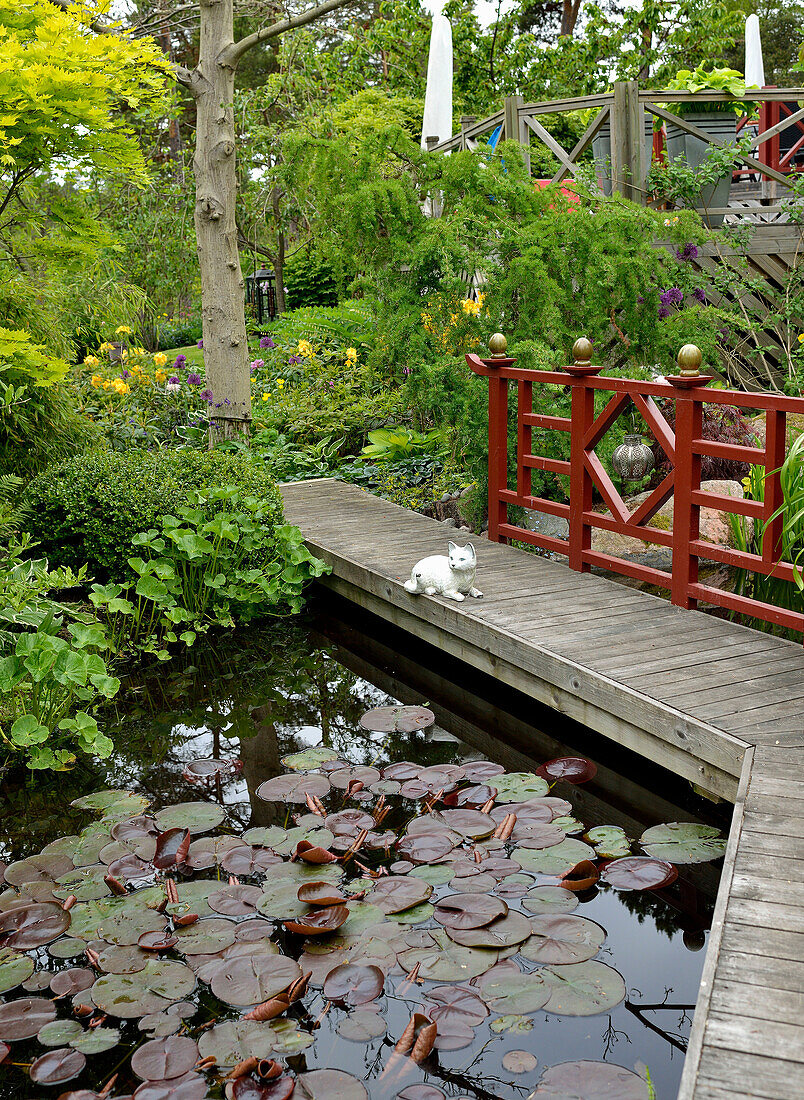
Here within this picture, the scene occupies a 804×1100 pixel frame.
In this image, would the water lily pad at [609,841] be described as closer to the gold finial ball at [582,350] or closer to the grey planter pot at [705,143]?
the gold finial ball at [582,350]

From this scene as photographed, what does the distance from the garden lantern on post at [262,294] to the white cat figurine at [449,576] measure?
525 inches

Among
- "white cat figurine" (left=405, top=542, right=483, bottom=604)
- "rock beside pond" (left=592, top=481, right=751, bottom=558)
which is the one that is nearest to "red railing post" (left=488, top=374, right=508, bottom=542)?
"rock beside pond" (left=592, top=481, right=751, bottom=558)

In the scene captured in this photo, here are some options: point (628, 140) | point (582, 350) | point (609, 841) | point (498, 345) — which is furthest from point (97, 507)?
point (628, 140)

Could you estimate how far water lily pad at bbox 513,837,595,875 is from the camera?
3.10 m

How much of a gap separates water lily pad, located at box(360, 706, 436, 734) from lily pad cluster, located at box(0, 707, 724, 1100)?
0.53 meters

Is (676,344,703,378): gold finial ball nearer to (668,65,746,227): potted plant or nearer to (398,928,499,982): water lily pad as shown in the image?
(398,928,499,982): water lily pad

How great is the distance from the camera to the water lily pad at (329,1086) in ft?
7.19

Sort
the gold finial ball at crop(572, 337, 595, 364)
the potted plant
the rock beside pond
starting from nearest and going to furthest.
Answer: the gold finial ball at crop(572, 337, 595, 364) → the rock beside pond → the potted plant

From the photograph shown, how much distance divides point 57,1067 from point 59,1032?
0.36 ft

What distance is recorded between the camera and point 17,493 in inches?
215

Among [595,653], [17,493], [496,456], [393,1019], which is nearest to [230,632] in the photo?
[17,493]

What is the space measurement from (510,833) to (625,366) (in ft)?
12.7

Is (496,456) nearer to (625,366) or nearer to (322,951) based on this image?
(625,366)

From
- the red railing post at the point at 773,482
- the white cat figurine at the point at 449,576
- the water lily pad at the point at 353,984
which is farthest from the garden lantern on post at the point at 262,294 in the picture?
the water lily pad at the point at 353,984
